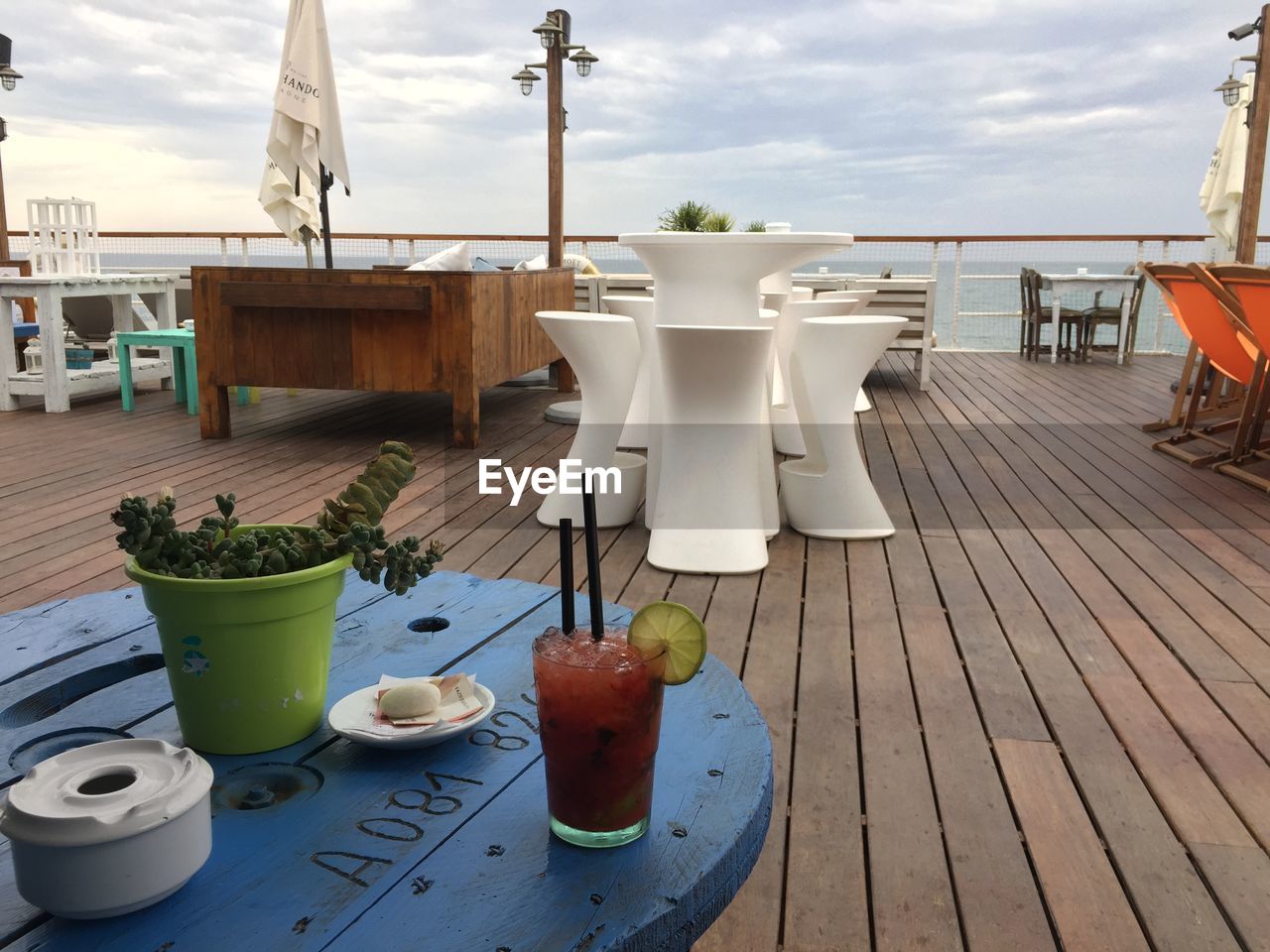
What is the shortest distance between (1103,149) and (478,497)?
1421cm

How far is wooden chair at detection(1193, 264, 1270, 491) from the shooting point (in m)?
3.80

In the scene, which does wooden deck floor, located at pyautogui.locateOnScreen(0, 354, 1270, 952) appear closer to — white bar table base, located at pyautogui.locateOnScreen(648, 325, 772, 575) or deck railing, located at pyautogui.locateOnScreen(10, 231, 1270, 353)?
white bar table base, located at pyautogui.locateOnScreen(648, 325, 772, 575)

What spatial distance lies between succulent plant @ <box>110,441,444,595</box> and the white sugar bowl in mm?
163

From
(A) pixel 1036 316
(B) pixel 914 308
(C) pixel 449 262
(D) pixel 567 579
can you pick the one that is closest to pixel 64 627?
(D) pixel 567 579

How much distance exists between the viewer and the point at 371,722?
0.78 metres

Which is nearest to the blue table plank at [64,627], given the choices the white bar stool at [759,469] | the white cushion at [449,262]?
the white bar stool at [759,469]

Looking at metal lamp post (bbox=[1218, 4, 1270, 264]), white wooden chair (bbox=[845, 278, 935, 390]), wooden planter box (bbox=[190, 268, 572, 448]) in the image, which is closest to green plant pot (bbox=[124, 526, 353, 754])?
wooden planter box (bbox=[190, 268, 572, 448])

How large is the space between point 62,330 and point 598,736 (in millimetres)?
5752

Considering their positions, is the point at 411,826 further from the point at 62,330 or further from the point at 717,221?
the point at 717,221

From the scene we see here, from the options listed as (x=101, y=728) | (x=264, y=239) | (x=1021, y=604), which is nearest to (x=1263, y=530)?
(x=1021, y=604)

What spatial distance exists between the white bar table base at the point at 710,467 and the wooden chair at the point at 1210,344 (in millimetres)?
2509

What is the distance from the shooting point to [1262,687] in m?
2.12

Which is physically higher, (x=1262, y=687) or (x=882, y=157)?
(x=882, y=157)

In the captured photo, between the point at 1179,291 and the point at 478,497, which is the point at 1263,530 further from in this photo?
the point at 478,497
